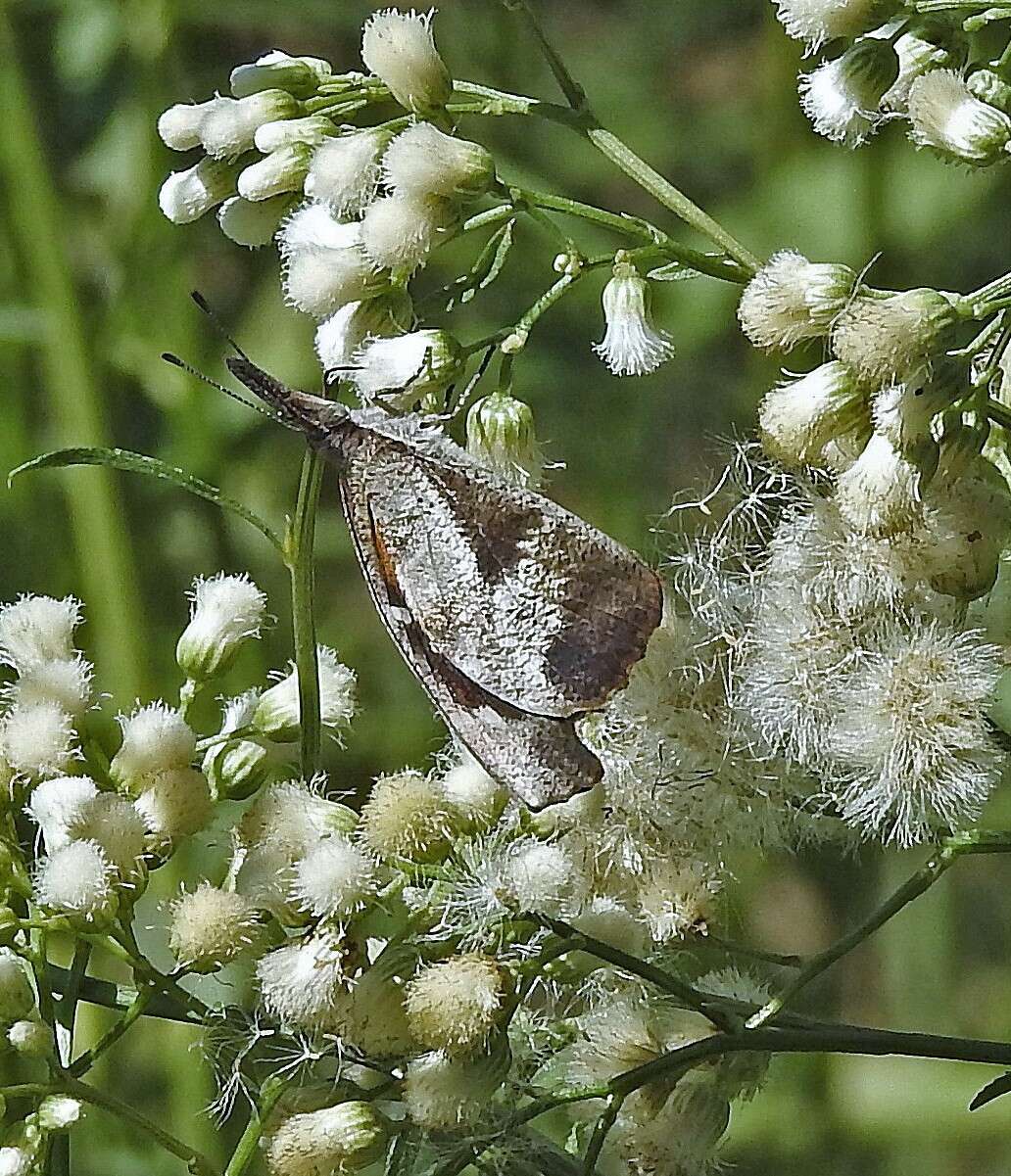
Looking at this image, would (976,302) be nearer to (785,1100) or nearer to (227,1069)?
(227,1069)

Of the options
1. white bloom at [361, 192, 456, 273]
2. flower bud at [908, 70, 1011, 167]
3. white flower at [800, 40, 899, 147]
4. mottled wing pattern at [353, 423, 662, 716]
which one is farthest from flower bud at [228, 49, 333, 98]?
flower bud at [908, 70, 1011, 167]

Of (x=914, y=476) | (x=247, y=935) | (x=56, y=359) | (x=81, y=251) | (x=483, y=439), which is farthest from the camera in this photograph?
(x=81, y=251)

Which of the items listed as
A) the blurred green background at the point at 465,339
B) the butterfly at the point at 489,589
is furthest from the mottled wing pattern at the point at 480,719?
the blurred green background at the point at 465,339

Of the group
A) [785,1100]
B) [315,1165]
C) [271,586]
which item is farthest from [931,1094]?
[315,1165]

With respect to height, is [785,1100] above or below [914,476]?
below

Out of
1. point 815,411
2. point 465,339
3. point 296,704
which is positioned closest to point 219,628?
point 296,704

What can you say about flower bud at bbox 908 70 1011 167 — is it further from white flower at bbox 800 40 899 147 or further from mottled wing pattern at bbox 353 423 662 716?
mottled wing pattern at bbox 353 423 662 716
